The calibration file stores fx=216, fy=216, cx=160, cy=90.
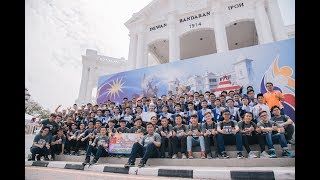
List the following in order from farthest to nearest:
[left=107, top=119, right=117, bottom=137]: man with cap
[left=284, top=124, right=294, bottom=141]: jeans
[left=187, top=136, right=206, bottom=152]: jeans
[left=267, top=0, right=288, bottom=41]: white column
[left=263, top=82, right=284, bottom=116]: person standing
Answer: [left=267, top=0, right=288, bottom=41]: white column, [left=107, top=119, right=117, bottom=137]: man with cap, [left=263, top=82, right=284, bottom=116]: person standing, [left=187, top=136, right=206, bottom=152]: jeans, [left=284, top=124, right=294, bottom=141]: jeans

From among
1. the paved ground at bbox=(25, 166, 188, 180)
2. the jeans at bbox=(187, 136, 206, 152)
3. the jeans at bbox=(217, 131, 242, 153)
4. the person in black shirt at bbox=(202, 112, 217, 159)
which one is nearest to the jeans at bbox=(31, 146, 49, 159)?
the paved ground at bbox=(25, 166, 188, 180)

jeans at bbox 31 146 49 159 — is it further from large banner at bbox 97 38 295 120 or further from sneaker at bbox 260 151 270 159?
sneaker at bbox 260 151 270 159

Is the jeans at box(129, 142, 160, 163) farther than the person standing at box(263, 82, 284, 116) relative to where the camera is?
No

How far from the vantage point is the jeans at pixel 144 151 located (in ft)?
17.4

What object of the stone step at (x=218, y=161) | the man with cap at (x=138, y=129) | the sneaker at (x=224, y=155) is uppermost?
the man with cap at (x=138, y=129)

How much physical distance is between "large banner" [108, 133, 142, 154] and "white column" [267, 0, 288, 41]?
41.3ft

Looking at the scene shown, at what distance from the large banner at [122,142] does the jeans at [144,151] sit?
0.37 meters

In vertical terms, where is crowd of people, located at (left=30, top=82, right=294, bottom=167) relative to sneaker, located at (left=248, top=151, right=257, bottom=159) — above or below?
above

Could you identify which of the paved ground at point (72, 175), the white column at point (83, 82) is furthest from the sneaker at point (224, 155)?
the white column at point (83, 82)

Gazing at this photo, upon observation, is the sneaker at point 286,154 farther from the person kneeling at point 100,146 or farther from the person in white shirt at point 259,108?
the person kneeling at point 100,146

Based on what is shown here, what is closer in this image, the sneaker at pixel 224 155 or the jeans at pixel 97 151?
the sneaker at pixel 224 155

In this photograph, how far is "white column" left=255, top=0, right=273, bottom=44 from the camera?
1437 cm
